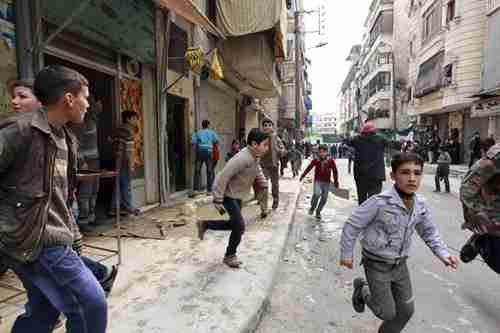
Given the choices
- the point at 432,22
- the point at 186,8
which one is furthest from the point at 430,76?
the point at 186,8

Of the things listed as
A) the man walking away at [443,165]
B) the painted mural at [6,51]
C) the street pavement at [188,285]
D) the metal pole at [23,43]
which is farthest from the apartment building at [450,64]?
the painted mural at [6,51]

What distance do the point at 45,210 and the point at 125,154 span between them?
4.12 metres

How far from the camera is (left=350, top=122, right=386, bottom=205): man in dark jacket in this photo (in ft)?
17.9

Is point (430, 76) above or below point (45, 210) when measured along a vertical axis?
above

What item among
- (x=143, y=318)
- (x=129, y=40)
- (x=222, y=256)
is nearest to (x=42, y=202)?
(x=143, y=318)

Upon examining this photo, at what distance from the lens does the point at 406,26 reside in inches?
1535

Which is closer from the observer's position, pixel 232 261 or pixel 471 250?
pixel 471 250

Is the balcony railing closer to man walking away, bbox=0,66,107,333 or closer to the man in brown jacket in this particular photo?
the man in brown jacket

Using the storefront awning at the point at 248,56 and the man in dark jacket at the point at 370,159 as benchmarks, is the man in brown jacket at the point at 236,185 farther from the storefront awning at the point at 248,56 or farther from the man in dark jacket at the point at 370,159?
the storefront awning at the point at 248,56

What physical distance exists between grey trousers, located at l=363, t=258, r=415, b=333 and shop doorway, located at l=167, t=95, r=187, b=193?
251 inches

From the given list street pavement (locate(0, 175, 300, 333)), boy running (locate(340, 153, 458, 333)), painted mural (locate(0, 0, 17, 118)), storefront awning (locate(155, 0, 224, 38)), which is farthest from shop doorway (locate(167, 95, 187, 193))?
boy running (locate(340, 153, 458, 333))

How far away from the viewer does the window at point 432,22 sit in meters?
24.0

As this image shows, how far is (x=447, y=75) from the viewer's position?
876 inches

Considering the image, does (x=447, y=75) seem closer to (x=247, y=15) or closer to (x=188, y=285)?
(x=247, y=15)
